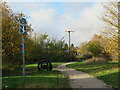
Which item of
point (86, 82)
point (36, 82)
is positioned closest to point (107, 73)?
point (86, 82)

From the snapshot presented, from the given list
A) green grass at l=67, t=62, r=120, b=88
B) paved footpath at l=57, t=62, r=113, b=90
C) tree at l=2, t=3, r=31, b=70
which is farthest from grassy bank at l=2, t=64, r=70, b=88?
tree at l=2, t=3, r=31, b=70

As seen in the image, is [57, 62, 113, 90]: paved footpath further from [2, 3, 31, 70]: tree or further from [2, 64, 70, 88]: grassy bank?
[2, 3, 31, 70]: tree

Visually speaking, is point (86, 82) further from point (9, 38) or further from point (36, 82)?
point (9, 38)

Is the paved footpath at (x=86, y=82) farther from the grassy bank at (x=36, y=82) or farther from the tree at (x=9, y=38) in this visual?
the tree at (x=9, y=38)

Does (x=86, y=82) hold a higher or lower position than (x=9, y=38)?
lower

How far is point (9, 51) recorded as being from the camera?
15.9m

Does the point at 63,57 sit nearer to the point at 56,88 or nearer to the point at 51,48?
the point at 51,48

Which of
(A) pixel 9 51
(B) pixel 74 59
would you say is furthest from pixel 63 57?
(A) pixel 9 51

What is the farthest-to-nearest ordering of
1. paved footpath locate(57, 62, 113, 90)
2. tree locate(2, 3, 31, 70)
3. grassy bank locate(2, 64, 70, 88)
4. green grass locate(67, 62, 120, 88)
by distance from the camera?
tree locate(2, 3, 31, 70) → green grass locate(67, 62, 120, 88) → paved footpath locate(57, 62, 113, 90) → grassy bank locate(2, 64, 70, 88)

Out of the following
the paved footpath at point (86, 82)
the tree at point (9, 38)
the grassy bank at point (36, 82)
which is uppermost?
the tree at point (9, 38)

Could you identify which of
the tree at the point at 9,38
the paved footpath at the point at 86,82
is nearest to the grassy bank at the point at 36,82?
the paved footpath at the point at 86,82

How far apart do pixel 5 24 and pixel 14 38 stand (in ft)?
5.08

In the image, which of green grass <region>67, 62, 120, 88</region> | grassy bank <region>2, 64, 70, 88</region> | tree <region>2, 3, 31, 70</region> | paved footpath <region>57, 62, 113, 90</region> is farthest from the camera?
tree <region>2, 3, 31, 70</region>

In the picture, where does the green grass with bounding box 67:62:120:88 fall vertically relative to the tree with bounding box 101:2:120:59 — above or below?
below
